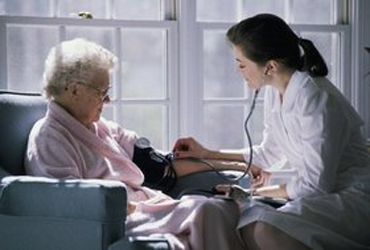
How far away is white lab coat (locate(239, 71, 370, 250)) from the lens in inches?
77.2

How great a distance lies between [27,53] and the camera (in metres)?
2.96

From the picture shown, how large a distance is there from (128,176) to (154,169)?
18 cm

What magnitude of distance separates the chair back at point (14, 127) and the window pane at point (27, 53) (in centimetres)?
60

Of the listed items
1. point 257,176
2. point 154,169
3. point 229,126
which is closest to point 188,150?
point 154,169

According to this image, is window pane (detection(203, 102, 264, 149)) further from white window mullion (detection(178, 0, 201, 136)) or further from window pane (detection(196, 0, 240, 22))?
window pane (detection(196, 0, 240, 22))

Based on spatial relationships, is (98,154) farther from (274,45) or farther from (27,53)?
(27,53)

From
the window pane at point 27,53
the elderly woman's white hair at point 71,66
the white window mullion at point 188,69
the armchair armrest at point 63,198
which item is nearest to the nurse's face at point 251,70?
the elderly woman's white hair at point 71,66

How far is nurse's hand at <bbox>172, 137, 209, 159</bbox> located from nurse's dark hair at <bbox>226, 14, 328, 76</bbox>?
538mm

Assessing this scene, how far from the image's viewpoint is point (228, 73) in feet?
10.7

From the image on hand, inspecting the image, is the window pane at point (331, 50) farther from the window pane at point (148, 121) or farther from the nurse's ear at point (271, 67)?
the nurse's ear at point (271, 67)

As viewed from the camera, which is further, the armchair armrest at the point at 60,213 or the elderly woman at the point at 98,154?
the elderly woman at the point at 98,154

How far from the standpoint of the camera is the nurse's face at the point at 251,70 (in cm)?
A: 220

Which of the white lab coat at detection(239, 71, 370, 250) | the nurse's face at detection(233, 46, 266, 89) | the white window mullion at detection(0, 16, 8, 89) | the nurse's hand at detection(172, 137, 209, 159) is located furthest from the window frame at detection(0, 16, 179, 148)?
the white lab coat at detection(239, 71, 370, 250)

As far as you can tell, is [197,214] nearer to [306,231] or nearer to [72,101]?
[306,231]
